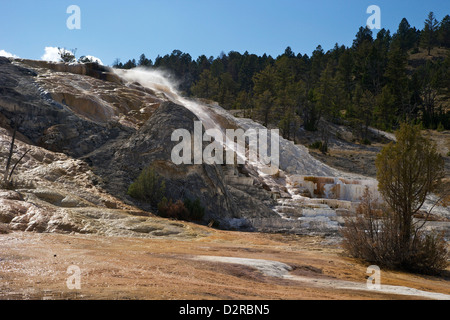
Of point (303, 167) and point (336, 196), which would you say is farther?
point (303, 167)

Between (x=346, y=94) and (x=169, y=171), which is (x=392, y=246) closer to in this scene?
(x=169, y=171)

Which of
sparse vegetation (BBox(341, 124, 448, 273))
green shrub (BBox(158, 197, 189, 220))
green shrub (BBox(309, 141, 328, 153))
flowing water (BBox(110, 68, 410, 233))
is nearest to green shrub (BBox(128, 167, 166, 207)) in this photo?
green shrub (BBox(158, 197, 189, 220))

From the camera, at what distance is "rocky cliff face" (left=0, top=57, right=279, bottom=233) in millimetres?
9977

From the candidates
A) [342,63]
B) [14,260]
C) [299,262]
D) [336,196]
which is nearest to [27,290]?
[14,260]

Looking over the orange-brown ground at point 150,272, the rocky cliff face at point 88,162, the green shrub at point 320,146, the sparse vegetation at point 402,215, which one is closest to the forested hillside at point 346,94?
the green shrub at point 320,146

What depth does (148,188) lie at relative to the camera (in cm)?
1352

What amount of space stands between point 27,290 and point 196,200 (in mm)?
10269

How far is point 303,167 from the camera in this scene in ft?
79.3

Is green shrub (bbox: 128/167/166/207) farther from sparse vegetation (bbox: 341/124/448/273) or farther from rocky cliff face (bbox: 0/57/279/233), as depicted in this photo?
sparse vegetation (bbox: 341/124/448/273)

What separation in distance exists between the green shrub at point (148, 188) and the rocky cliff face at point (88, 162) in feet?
1.24

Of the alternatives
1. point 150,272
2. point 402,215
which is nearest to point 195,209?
point 402,215

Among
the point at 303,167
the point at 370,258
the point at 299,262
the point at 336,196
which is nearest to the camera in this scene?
the point at 299,262
